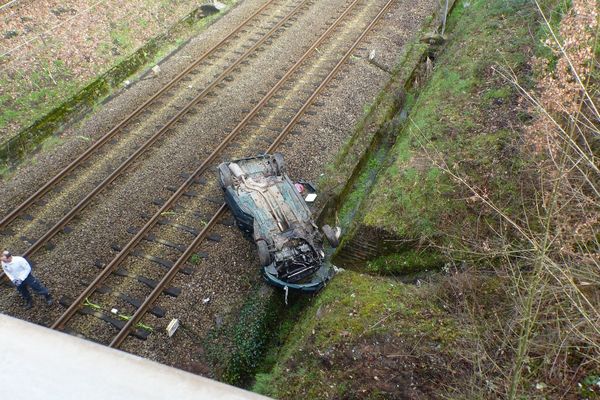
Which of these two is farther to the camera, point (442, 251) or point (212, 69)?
point (212, 69)

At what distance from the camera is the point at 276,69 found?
56.3 ft

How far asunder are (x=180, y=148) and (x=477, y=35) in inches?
443

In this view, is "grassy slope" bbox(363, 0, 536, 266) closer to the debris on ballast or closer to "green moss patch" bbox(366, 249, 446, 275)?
"green moss patch" bbox(366, 249, 446, 275)

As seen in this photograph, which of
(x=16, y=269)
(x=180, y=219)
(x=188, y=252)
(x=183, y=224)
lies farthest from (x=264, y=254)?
(x=16, y=269)

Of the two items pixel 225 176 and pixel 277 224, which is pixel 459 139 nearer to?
pixel 277 224

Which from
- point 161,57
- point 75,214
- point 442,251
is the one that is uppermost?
point 161,57

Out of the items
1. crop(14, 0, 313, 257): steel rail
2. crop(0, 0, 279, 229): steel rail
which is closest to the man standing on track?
crop(14, 0, 313, 257): steel rail

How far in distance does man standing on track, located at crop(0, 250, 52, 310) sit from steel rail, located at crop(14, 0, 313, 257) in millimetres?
1406

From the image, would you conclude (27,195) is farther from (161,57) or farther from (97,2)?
(97,2)

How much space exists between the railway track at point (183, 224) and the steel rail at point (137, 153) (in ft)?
5.41

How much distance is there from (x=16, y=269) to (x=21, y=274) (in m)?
0.14

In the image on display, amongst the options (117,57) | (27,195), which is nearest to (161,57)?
(117,57)

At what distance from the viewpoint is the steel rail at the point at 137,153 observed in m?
11.3

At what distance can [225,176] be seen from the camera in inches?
448
